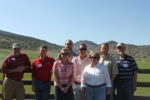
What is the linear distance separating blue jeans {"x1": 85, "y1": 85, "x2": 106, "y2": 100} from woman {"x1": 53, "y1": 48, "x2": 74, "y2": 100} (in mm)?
527

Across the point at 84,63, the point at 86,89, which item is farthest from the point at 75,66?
the point at 86,89

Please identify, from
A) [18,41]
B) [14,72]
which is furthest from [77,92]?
[18,41]

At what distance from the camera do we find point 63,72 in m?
7.00

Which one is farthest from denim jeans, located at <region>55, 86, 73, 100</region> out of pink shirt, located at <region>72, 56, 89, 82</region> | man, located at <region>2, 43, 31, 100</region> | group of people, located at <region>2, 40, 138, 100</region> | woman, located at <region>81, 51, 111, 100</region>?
man, located at <region>2, 43, 31, 100</region>

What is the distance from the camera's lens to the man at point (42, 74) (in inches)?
297

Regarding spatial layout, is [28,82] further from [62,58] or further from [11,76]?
[62,58]

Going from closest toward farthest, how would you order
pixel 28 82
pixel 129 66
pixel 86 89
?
pixel 86 89 → pixel 129 66 → pixel 28 82

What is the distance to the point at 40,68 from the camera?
7.54 metres

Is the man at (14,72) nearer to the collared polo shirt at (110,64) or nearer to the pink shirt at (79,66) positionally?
the pink shirt at (79,66)

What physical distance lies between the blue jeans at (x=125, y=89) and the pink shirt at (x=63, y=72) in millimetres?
1452

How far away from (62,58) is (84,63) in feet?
1.91

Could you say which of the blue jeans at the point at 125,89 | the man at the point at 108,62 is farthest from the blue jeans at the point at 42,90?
the blue jeans at the point at 125,89

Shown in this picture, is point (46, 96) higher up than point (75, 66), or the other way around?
point (75, 66)

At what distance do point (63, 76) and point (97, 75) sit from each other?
870 millimetres
